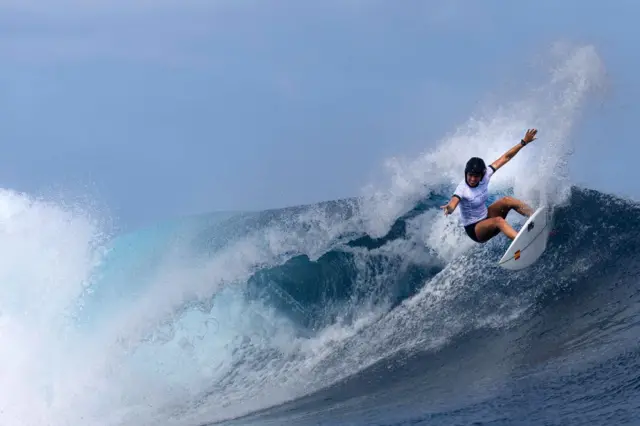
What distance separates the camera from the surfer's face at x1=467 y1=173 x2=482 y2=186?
8.31 meters

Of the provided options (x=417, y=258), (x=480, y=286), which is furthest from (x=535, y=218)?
(x=417, y=258)

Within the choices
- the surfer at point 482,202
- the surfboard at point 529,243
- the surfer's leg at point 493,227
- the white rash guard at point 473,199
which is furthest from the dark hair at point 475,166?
the surfboard at point 529,243

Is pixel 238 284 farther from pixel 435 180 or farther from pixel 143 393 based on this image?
pixel 435 180

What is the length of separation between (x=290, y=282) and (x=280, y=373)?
2.47 m

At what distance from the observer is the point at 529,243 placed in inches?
367

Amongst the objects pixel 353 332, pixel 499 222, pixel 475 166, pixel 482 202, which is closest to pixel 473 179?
pixel 475 166

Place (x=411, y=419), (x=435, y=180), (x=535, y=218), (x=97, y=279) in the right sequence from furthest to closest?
(x=435, y=180), (x=97, y=279), (x=535, y=218), (x=411, y=419)

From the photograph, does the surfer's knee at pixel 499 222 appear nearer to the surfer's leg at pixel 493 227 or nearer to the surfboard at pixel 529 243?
the surfer's leg at pixel 493 227

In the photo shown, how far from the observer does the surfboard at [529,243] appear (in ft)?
29.5

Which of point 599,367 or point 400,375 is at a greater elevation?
point 400,375

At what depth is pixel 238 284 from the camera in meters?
11.9

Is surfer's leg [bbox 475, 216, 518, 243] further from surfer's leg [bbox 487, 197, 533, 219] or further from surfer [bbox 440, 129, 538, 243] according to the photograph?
surfer's leg [bbox 487, 197, 533, 219]

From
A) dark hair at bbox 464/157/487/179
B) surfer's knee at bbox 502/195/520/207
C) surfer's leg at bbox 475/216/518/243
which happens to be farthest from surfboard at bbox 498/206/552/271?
dark hair at bbox 464/157/487/179

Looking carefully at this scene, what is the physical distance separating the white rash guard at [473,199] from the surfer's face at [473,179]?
0.07 metres
